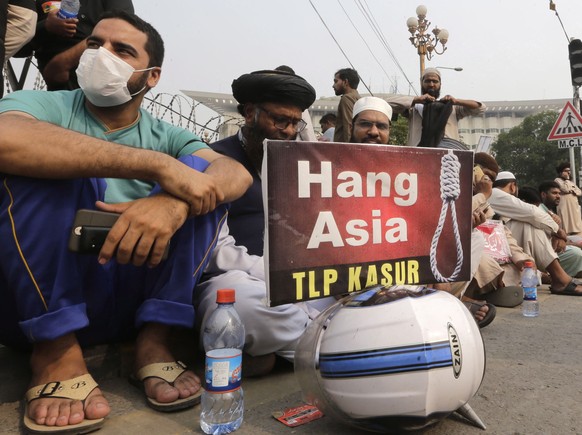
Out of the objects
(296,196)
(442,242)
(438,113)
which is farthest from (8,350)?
(438,113)

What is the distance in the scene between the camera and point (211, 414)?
1.63 meters

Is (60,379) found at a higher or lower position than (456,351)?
lower

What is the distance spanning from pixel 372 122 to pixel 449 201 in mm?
1632

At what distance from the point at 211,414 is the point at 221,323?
361mm

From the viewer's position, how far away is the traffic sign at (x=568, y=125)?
8867 mm

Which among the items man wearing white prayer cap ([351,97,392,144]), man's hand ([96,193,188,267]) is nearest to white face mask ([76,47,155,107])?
man's hand ([96,193,188,267])

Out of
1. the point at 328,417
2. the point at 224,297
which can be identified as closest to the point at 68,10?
the point at 224,297

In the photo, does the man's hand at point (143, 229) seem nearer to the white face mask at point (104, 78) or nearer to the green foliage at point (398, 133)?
the white face mask at point (104, 78)

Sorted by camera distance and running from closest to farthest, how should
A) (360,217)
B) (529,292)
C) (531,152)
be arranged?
(360,217)
(529,292)
(531,152)

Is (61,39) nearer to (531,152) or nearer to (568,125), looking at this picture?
(568,125)

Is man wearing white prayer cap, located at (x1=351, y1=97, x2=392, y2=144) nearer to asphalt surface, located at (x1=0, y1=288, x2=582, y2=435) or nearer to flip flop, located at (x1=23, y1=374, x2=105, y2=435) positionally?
asphalt surface, located at (x1=0, y1=288, x2=582, y2=435)

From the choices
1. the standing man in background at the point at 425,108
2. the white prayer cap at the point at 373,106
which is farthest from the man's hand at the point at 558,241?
the white prayer cap at the point at 373,106

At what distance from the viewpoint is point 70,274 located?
162 cm

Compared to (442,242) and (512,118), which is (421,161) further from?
(512,118)
